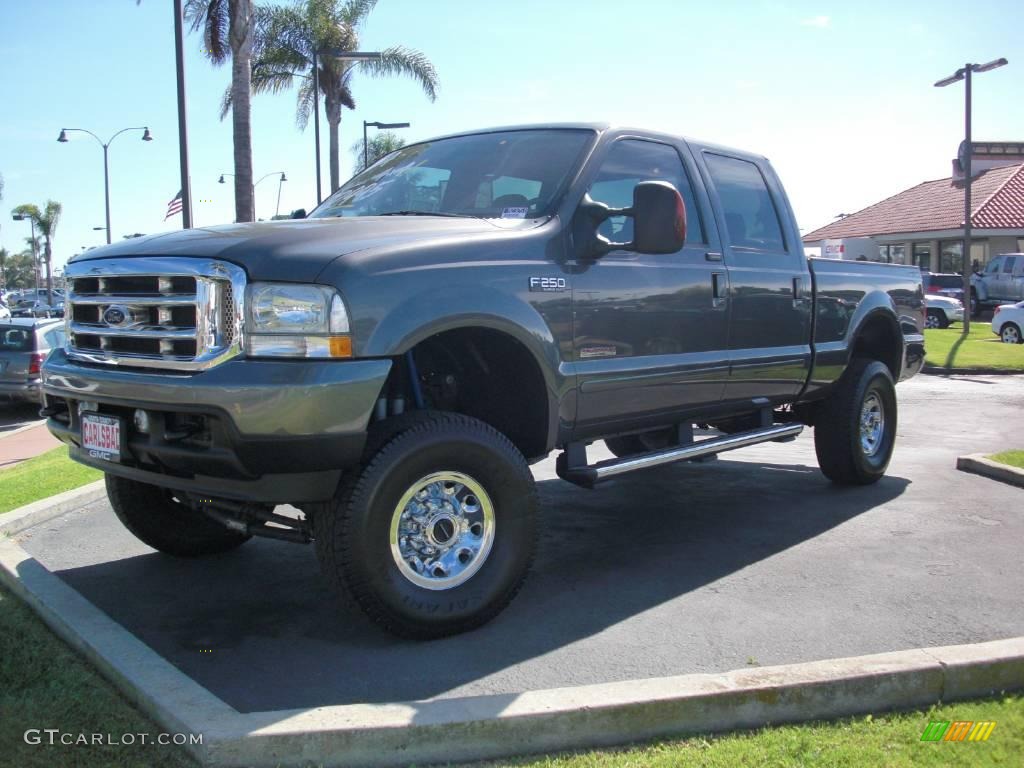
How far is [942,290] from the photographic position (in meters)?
33.1

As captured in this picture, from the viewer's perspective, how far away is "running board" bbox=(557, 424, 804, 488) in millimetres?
4523

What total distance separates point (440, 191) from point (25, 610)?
9.04ft

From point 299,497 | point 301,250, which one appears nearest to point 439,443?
point 299,497

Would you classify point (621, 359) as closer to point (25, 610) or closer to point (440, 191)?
point (440, 191)

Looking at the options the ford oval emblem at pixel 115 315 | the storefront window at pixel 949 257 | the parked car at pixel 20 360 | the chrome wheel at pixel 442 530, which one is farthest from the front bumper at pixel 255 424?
the storefront window at pixel 949 257

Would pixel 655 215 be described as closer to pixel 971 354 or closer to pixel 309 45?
pixel 971 354

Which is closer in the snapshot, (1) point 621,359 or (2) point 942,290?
(1) point 621,359

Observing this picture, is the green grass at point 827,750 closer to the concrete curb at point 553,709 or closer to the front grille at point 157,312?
the concrete curb at point 553,709

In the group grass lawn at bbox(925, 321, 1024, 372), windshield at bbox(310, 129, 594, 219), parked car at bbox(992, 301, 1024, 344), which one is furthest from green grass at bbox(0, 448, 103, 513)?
parked car at bbox(992, 301, 1024, 344)

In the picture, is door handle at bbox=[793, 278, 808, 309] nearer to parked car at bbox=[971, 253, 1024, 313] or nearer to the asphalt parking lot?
the asphalt parking lot

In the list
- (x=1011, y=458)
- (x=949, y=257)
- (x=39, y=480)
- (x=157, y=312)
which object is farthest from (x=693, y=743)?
(x=949, y=257)

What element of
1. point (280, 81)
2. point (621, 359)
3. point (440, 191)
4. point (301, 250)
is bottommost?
point (621, 359)

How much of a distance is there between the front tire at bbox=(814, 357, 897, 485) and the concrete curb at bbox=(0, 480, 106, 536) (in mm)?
5088

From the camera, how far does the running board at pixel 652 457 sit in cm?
452
